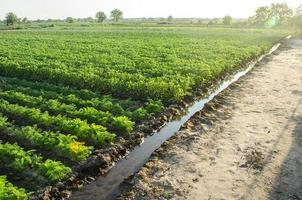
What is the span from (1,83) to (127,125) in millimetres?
9340

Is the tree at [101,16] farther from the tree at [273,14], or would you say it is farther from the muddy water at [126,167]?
the muddy water at [126,167]

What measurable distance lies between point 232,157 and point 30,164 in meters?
5.33

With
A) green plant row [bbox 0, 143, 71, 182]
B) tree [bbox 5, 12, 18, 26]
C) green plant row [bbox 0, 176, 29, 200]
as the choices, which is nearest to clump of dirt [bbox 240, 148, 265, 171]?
green plant row [bbox 0, 143, 71, 182]

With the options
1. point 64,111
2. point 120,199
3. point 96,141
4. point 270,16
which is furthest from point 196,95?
point 270,16

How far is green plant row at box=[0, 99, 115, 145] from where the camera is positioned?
1180cm

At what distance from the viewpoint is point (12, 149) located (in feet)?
33.9

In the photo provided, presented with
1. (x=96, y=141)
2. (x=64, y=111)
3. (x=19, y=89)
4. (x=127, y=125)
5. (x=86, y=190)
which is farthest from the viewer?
(x=19, y=89)

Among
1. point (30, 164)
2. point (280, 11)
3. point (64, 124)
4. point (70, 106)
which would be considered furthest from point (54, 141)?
point (280, 11)

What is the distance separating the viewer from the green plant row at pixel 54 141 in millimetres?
10508

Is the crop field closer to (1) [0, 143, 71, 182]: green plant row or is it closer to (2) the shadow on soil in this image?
(1) [0, 143, 71, 182]: green plant row

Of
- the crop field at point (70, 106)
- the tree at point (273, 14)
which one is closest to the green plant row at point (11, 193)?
the crop field at point (70, 106)

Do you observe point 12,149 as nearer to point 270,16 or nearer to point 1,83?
point 1,83

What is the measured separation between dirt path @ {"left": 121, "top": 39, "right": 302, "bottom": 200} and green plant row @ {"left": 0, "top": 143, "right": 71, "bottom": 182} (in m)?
1.74

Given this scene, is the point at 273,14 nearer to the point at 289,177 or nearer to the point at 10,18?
Answer: the point at 10,18
